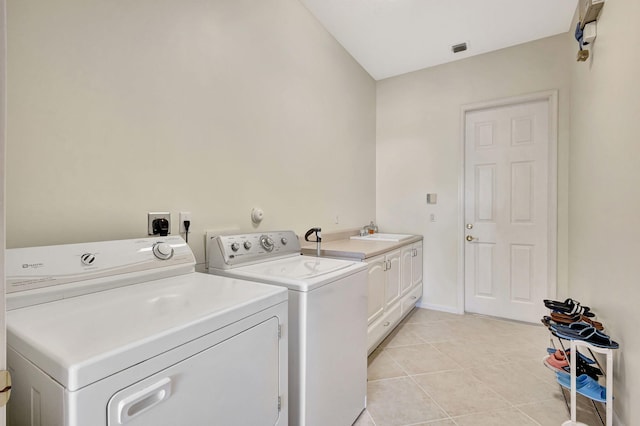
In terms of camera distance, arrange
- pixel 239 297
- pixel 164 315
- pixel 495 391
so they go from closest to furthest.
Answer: pixel 164 315 → pixel 239 297 → pixel 495 391

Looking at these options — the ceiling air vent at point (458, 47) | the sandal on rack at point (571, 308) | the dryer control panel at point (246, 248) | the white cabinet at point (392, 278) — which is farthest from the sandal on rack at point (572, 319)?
the ceiling air vent at point (458, 47)

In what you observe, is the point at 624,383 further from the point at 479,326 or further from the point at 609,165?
the point at 479,326

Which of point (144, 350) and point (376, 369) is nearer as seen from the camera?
point (144, 350)

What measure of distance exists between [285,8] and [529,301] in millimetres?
3432

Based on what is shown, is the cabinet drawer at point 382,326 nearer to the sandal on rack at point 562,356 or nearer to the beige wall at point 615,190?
the sandal on rack at point 562,356

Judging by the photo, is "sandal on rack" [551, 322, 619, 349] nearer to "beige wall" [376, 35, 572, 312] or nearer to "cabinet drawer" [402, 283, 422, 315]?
"cabinet drawer" [402, 283, 422, 315]

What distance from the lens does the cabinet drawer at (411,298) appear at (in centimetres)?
A: 281

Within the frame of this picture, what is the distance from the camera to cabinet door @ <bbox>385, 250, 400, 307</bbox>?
2380 mm

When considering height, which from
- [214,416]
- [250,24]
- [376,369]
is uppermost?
[250,24]

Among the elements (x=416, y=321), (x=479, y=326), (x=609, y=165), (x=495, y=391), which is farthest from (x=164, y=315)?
(x=479, y=326)

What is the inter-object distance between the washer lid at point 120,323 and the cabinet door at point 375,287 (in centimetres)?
112

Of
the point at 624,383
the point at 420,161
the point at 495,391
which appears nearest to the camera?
the point at 624,383

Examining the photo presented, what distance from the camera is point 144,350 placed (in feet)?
2.15

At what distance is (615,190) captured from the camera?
5.11 ft
